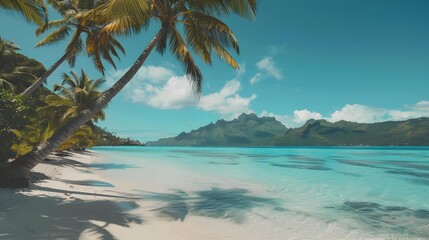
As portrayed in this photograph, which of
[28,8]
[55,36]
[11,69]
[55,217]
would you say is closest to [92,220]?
[55,217]

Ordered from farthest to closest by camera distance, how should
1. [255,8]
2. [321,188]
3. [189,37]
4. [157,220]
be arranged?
[321,188], [189,37], [255,8], [157,220]

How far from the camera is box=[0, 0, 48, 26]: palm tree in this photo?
24.5ft

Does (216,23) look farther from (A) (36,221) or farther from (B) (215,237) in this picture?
(A) (36,221)

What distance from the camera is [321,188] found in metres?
13.4

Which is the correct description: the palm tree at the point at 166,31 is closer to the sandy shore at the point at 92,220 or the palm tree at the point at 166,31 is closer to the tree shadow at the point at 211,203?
the sandy shore at the point at 92,220

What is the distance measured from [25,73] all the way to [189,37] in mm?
19695

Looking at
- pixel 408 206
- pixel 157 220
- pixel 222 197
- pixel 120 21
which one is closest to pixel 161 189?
pixel 222 197

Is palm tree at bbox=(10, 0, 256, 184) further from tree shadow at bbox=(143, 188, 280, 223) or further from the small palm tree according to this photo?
the small palm tree

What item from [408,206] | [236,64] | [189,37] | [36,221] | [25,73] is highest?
[25,73]

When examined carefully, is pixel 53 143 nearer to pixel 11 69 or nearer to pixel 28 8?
pixel 28 8

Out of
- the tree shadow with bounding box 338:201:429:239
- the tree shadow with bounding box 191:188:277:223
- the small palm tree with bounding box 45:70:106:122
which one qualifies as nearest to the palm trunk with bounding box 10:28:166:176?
the tree shadow with bounding box 191:188:277:223

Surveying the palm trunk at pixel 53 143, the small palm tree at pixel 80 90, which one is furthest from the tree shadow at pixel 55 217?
the small palm tree at pixel 80 90

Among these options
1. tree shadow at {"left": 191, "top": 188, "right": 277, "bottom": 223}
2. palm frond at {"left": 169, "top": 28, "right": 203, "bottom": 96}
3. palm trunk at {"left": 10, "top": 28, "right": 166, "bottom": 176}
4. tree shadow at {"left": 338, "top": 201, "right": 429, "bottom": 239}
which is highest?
palm frond at {"left": 169, "top": 28, "right": 203, "bottom": 96}

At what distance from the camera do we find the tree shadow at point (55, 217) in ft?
16.0
